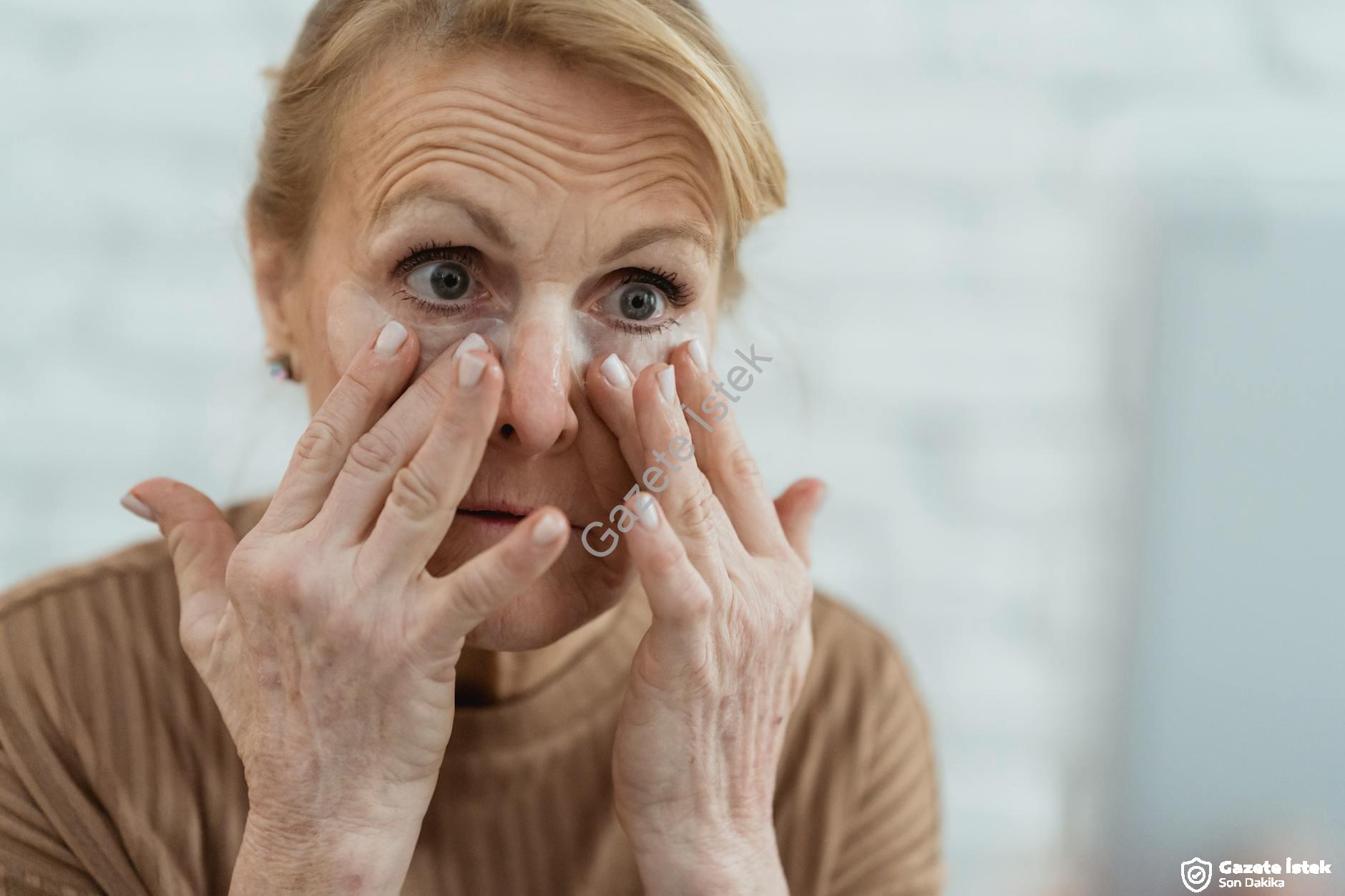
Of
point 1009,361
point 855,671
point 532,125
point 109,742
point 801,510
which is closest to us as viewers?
point 532,125

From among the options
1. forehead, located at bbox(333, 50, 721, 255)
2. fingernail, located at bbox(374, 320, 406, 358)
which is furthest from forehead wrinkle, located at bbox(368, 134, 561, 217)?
fingernail, located at bbox(374, 320, 406, 358)

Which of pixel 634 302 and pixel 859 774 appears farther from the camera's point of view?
pixel 859 774

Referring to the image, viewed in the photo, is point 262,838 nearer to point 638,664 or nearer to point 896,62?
point 638,664

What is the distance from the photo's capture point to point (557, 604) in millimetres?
955

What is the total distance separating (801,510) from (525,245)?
1.28 ft

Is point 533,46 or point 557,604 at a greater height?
point 533,46

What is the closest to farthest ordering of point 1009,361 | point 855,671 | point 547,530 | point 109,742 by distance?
point 547,530 → point 109,742 → point 855,671 → point 1009,361

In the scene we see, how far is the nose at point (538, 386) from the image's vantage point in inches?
33.7

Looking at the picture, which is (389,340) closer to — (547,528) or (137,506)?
(547,528)

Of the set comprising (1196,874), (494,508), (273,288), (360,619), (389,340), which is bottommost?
(1196,874)

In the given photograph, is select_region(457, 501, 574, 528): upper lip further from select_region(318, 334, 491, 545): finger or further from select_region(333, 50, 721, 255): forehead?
select_region(333, 50, 721, 255): forehead

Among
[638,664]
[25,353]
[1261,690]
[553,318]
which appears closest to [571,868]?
[638,664]

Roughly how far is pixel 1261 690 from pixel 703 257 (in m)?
Answer: 1.12

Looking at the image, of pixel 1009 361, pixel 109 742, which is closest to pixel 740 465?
pixel 109 742
